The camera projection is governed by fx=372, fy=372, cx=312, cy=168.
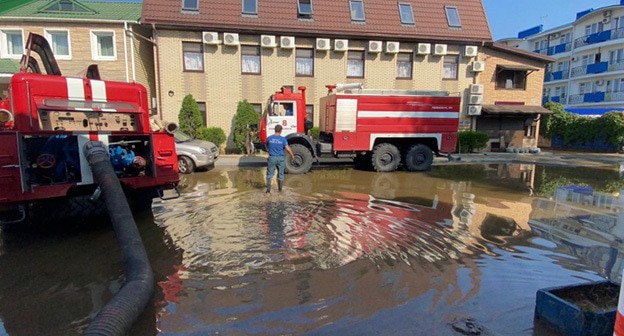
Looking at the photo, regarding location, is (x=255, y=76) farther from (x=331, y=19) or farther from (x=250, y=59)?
(x=331, y=19)

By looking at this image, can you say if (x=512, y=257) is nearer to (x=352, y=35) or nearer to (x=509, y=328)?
(x=509, y=328)

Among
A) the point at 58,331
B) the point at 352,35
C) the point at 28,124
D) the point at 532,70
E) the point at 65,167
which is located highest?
the point at 352,35

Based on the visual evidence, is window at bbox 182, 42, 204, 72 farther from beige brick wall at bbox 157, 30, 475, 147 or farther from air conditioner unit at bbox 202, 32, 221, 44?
air conditioner unit at bbox 202, 32, 221, 44

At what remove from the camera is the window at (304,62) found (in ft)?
60.5

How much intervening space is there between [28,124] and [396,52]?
54.7 ft

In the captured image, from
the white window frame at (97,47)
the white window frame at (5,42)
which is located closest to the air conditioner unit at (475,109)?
the white window frame at (97,47)

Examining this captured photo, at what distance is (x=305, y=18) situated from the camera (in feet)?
60.7

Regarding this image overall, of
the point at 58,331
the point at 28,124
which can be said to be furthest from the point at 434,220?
the point at 28,124

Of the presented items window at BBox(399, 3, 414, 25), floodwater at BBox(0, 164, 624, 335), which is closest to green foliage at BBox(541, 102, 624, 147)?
window at BBox(399, 3, 414, 25)

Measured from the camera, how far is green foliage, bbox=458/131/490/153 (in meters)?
19.0

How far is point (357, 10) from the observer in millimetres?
19234

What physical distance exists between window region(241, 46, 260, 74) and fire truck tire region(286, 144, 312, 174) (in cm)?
751

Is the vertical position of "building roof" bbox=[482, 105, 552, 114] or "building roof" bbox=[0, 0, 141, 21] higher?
"building roof" bbox=[0, 0, 141, 21]

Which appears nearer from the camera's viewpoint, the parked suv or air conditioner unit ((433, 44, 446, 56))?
the parked suv
